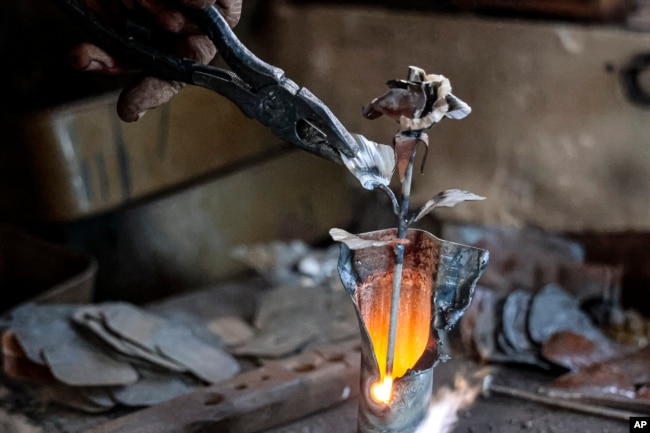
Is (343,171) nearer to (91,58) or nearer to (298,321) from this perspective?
(298,321)

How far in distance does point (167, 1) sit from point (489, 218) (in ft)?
4.30

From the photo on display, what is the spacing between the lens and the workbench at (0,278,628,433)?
4.28 feet

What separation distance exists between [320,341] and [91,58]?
0.82m

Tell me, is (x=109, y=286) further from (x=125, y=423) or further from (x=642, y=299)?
(x=642, y=299)

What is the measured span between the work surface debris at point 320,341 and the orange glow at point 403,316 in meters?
0.28

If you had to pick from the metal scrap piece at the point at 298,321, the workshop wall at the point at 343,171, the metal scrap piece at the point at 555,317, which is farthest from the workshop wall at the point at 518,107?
the metal scrap piece at the point at 298,321

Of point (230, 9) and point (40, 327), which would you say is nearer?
point (230, 9)

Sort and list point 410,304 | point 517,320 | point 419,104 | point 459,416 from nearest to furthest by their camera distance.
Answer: point 419,104 < point 410,304 < point 459,416 < point 517,320

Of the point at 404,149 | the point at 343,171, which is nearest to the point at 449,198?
the point at 404,149

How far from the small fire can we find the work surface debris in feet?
0.06

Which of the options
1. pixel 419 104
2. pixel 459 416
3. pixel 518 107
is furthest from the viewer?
pixel 518 107

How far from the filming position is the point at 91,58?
43.6 inches

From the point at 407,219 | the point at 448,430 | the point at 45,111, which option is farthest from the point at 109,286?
the point at 407,219

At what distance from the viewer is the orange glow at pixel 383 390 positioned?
1.04 meters
